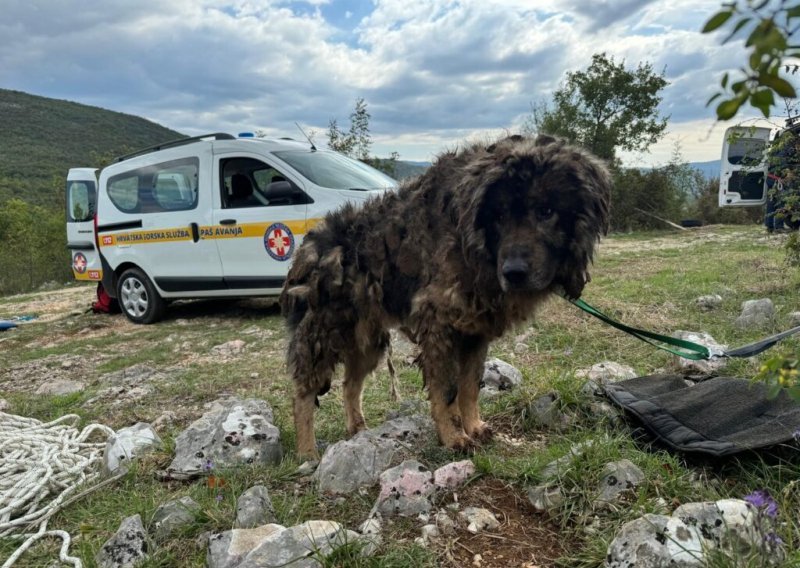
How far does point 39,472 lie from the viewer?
316 cm

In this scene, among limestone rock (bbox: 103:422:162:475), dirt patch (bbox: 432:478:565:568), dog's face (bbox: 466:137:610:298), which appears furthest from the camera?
limestone rock (bbox: 103:422:162:475)

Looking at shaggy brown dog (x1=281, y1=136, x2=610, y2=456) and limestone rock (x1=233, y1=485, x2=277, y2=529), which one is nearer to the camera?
limestone rock (x1=233, y1=485, x2=277, y2=529)

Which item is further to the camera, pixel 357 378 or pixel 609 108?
pixel 609 108

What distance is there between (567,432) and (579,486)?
870 mm

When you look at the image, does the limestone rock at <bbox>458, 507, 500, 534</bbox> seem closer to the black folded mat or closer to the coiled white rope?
the black folded mat

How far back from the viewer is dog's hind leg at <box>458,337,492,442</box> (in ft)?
10.7

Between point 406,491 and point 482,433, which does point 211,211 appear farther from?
point 406,491

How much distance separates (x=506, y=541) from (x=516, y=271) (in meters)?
1.24

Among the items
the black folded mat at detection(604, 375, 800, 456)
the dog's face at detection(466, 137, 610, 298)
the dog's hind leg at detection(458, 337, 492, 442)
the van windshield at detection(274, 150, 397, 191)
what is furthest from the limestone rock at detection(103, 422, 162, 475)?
the van windshield at detection(274, 150, 397, 191)

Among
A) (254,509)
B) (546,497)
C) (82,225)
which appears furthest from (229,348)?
(82,225)

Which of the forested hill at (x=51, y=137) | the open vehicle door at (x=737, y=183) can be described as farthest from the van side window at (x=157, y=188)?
the forested hill at (x=51, y=137)

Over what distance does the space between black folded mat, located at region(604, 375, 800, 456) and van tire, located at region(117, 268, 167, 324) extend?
808 centimetres

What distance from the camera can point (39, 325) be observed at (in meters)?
9.60

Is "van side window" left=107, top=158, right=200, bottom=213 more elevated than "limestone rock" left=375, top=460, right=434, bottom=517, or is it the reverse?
"van side window" left=107, top=158, right=200, bottom=213
